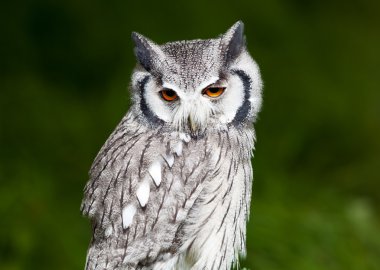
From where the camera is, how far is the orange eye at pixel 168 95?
347 centimetres

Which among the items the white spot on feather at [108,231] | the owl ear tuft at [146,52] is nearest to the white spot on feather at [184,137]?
the owl ear tuft at [146,52]

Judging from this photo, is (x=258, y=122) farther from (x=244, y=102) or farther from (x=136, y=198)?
(x=136, y=198)

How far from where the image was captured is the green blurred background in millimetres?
5465

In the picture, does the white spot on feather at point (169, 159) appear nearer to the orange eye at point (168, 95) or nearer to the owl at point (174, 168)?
the owl at point (174, 168)

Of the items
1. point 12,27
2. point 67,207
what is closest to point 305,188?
point 67,207

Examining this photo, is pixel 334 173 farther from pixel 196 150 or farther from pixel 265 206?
pixel 196 150

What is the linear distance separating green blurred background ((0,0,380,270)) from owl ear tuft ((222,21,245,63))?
1864mm

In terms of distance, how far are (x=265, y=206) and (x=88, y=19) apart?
59.6 inches

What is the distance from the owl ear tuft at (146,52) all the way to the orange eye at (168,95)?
0.27 ft

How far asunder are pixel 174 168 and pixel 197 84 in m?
0.30

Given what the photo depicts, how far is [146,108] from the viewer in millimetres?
3557

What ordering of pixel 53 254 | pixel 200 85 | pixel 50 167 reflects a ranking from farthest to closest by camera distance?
1. pixel 50 167
2. pixel 53 254
3. pixel 200 85

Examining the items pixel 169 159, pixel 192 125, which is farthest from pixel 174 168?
pixel 192 125

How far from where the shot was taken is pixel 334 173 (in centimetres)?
625
